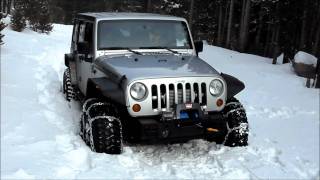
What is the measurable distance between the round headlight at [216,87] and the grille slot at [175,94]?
0.46 ft

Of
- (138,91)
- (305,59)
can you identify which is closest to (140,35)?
(138,91)

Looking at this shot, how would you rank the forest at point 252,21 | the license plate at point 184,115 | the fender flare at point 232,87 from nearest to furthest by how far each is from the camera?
1. the license plate at point 184,115
2. the fender flare at point 232,87
3. the forest at point 252,21

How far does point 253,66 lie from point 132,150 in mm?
10236

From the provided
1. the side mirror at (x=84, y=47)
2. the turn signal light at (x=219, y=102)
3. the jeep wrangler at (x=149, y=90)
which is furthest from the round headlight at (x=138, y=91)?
the side mirror at (x=84, y=47)

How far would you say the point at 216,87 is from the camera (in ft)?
20.5

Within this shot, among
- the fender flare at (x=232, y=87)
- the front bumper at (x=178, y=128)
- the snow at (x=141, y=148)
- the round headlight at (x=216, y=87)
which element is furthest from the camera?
the fender flare at (x=232, y=87)

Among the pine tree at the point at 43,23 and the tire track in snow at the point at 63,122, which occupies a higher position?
the tire track in snow at the point at 63,122

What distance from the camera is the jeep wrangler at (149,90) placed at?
5859 mm

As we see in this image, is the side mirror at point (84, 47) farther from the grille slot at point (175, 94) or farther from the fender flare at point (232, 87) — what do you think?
the fender flare at point (232, 87)

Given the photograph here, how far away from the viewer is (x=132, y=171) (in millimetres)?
5559

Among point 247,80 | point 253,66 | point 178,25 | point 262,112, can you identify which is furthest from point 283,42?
point 178,25

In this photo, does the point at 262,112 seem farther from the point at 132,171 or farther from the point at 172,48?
the point at 132,171

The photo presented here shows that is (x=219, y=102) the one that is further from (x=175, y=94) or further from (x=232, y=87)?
(x=175, y=94)

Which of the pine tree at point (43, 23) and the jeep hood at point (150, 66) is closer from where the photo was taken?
the jeep hood at point (150, 66)
